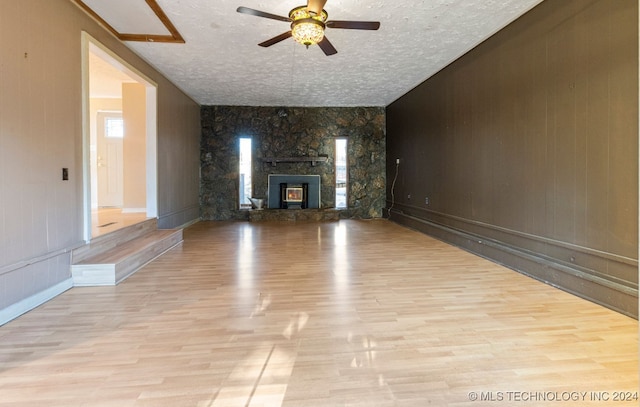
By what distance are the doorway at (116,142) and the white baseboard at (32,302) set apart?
0.57 metres

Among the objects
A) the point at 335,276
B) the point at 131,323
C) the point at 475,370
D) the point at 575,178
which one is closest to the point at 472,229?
the point at 575,178

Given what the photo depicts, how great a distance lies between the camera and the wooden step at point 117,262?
123 inches

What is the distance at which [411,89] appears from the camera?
22.1 ft

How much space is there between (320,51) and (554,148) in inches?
124

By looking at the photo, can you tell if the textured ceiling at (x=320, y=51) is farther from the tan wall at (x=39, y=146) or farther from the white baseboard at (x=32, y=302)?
the white baseboard at (x=32, y=302)

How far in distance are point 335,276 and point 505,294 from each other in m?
1.57

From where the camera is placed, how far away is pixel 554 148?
313 cm

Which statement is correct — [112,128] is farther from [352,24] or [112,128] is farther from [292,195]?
[352,24]

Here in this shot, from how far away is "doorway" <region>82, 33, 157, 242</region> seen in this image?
347 cm

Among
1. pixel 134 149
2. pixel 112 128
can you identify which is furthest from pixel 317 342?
pixel 112 128

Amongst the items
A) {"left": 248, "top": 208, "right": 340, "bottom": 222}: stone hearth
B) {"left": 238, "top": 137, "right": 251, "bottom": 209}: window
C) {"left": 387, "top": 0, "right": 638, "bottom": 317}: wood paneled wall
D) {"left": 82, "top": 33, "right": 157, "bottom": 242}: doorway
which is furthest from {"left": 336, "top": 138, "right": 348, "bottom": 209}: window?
{"left": 82, "top": 33, "right": 157, "bottom": 242}: doorway

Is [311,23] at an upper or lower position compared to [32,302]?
upper

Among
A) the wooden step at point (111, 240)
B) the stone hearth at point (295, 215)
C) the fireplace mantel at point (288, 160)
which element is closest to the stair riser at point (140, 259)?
the wooden step at point (111, 240)

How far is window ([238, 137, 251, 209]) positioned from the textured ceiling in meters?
1.43
